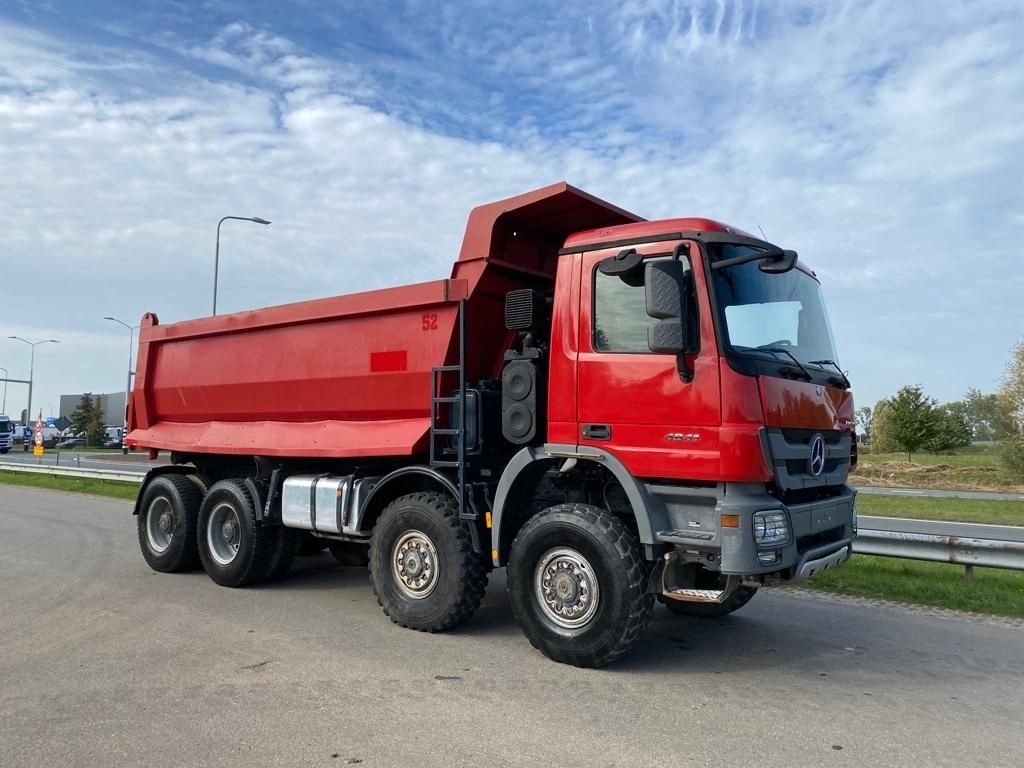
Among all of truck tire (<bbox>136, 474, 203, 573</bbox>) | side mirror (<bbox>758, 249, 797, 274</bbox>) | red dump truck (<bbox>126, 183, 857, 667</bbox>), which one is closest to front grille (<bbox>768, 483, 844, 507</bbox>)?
red dump truck (<bbox>126, 183, 857, 667</bbox>)

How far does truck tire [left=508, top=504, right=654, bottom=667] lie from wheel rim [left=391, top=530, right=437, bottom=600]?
2.93 feet

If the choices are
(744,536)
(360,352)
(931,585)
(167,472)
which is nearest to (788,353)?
(744,536)

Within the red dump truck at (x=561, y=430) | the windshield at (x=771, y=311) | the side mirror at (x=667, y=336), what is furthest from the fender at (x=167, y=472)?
the windshield at (x=771, y=311)

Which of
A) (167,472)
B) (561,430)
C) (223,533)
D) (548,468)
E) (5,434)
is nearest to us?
(561,430)

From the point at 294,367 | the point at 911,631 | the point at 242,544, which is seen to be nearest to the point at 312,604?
the point at 242,544

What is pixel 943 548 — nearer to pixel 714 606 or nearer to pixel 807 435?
pixel 714 606

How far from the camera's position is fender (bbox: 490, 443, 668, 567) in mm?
5023

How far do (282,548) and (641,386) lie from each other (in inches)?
179

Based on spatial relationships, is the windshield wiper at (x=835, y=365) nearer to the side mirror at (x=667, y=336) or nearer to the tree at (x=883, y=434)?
the side mirror at (x=667, y=336)

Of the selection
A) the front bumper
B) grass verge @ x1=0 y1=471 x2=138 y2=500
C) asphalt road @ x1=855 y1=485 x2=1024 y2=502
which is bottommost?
asphalt road @ x1=855 y1=485 x2=1024 y2=502

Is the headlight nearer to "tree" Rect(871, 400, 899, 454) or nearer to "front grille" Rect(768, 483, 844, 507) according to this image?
"front grille" Rect(768, 483, 844, 507)

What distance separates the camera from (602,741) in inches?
157

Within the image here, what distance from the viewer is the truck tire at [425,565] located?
→ 236 inches

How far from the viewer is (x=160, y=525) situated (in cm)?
903
